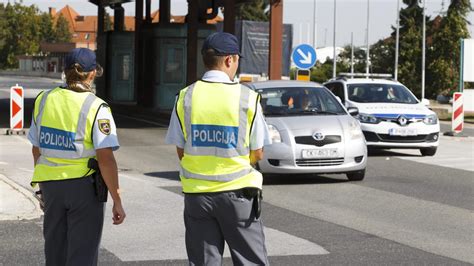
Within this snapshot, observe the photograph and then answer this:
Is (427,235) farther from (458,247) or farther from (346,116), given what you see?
(346,116)

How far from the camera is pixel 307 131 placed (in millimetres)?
15086

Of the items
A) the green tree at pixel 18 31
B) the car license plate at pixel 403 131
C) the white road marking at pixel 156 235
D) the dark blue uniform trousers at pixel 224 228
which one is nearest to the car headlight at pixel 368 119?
the car license plate at pixel 403 131

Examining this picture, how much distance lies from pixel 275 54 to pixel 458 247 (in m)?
21.0

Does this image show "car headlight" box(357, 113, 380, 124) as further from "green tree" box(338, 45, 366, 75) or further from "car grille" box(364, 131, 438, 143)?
"green tree" box(338, 45, 366, 75)

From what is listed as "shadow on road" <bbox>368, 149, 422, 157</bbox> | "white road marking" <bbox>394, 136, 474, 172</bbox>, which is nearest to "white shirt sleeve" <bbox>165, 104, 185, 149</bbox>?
"white road marking" <bbox>394, 136, 474, 172</bbox>

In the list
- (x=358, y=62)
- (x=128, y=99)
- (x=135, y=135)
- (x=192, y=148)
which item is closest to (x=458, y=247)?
(x=192, y=148)

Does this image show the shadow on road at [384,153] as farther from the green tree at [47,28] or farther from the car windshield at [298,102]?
the green tree at [47,28]

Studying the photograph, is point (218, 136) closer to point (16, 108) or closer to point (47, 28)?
point (16, 108)

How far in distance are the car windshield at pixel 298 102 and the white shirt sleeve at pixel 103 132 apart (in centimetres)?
979

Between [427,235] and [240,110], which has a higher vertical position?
[240,110]

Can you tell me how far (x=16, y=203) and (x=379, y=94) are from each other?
1081cm

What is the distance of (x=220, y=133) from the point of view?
5.75 m

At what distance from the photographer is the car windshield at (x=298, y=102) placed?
52.0 feet

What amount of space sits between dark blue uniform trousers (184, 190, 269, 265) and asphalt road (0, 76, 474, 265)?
307 centimetres
